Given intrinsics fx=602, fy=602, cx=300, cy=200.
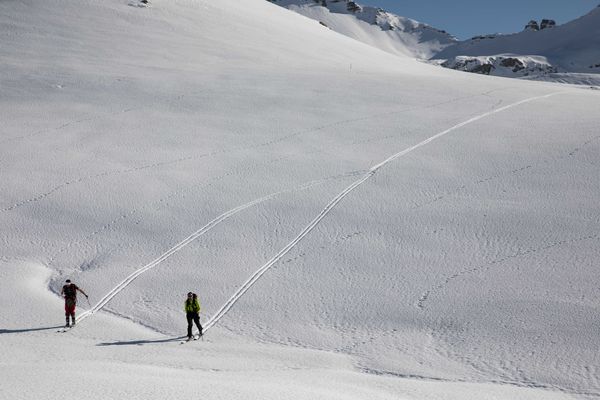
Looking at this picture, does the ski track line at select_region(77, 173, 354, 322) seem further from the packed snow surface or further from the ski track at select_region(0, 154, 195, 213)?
the ski track at select_region(0, 154, 195, 213)

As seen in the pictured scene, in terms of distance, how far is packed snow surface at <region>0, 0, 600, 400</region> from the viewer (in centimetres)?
1070

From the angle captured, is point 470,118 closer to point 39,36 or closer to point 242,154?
point 242,154

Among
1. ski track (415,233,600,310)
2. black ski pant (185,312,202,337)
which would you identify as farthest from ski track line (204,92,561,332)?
ski track (415,233,600,310)

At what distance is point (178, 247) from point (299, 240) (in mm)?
3259

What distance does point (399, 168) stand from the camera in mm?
20938

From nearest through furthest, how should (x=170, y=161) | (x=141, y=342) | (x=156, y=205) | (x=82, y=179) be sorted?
1. (x=141, y=342)
2. (x=156, y=205)
3. (x=82, y=179)
4. (x=170, y=161)

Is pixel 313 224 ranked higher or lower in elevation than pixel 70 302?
higher

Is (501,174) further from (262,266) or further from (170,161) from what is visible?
(170,161)

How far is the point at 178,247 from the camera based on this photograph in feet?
52.9

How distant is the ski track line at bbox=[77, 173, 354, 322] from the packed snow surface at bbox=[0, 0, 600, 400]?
6 centimetres

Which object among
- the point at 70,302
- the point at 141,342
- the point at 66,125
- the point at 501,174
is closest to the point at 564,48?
the point at 501,174

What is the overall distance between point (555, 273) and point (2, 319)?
12072 millimetres

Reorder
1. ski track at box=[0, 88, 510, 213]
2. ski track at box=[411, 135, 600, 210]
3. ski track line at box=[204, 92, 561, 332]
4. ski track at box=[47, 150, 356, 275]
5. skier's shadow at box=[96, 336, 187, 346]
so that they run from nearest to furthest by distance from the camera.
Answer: skier's shadow at box=[96, 336, 187, 346]
ski track line at box=[204, 92, 561, 332]
ski track at box=[47, 150, 356, 275]
ski track at box=[411, 135, 600, 210]
ski track at box=[0, 88, 510, 213]

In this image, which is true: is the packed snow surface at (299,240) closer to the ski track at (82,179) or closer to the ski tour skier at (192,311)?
the ski track at (82,179)
